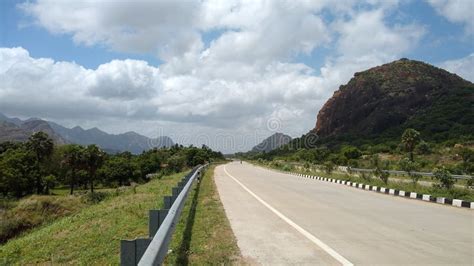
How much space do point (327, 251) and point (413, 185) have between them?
57.0 ft

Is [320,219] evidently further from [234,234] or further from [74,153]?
[74,153]

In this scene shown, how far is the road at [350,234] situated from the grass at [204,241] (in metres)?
0.25

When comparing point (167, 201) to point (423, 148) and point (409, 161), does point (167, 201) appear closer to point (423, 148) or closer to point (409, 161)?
point (409, 161)

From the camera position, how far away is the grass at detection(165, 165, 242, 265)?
7164mm

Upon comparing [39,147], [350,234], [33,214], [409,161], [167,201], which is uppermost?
[409,161]

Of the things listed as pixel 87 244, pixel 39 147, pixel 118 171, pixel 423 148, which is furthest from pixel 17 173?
pixel 87 244

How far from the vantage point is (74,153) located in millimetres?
74312

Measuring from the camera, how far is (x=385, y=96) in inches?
5320

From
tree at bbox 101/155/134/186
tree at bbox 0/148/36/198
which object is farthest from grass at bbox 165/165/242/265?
tree at bbox 101/155/134/186

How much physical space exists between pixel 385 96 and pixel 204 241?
134m

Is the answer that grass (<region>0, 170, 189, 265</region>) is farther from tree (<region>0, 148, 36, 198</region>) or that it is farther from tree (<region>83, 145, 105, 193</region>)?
tree (<region>0, 148, 36, 198</region>)

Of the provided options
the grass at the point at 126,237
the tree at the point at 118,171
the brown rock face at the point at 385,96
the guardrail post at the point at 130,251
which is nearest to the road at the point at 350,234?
the grass at the point at 126,237

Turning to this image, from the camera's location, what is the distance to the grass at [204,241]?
716 cm

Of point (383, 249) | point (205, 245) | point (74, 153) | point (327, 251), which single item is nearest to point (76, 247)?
point (205, 245)
